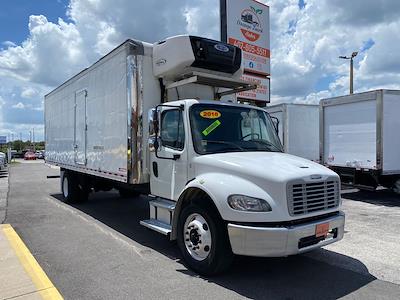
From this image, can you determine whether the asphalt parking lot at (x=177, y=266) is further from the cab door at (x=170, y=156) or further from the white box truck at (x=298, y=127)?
the white box truck at (x=298, y=127)

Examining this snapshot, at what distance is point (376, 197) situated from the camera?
12672mm

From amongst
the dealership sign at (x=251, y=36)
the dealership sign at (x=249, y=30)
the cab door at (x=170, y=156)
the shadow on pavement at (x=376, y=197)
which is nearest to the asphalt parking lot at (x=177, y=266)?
the cab door at (x=170, y=156)

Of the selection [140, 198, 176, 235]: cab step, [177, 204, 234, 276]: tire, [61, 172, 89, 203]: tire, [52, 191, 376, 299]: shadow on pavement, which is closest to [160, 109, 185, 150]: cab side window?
[140, 198, 176, 235]: cab step

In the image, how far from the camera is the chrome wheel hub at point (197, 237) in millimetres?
5172

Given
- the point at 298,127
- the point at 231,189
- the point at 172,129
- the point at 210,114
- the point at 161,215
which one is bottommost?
the point at 161,215

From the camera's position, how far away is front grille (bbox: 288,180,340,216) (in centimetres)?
473

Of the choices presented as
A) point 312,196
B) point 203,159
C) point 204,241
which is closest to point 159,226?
point 204,241

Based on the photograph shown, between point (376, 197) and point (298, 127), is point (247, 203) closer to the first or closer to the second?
point (376, 197)

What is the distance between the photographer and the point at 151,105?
7070 mm

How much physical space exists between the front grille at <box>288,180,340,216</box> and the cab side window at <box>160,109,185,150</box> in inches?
78.2

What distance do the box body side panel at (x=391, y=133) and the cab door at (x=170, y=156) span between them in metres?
7.87

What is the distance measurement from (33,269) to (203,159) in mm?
2878

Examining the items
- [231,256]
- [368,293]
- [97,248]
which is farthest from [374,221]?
[97,248]

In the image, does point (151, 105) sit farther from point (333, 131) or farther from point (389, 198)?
point (389, 198)
